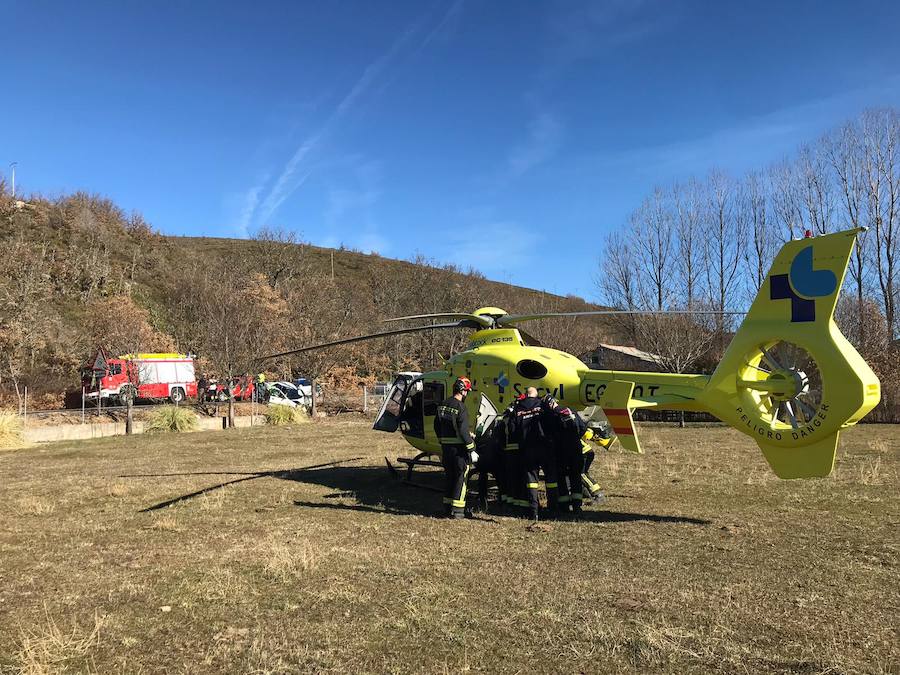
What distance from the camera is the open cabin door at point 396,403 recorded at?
450 inches

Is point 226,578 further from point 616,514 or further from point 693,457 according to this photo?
point 693,457

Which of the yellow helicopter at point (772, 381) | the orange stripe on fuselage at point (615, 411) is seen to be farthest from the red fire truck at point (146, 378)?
the orange stripe on fuselage at point (615, 411)

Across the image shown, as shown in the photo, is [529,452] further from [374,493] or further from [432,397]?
[374,493]

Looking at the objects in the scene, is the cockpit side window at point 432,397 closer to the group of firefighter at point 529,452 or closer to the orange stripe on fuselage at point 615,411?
the group of firefighter at point 529,452

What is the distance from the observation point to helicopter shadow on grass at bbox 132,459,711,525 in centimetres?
850

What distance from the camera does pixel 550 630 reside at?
4.68 m

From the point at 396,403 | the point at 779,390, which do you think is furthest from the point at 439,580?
the point at 396,403

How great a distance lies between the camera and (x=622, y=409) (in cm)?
791

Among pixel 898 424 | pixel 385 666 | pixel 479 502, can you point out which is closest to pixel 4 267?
pixel 479 502

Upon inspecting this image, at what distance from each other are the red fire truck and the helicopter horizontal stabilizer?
24999 mm

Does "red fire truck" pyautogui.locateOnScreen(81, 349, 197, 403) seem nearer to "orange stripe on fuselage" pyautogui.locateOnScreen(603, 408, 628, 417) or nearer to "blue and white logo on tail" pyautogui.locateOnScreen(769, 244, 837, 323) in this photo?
"orange stripe on fuselage" pyautogui.locateOnScreen(603, 408, 628, 417)

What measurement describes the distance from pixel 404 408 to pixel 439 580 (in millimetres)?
5667

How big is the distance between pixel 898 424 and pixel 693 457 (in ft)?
52.5

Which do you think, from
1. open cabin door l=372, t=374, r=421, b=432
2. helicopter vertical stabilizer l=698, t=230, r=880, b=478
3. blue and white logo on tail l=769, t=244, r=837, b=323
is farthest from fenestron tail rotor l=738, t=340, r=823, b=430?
open cabin door l=372, t=374, r=421, b=432
